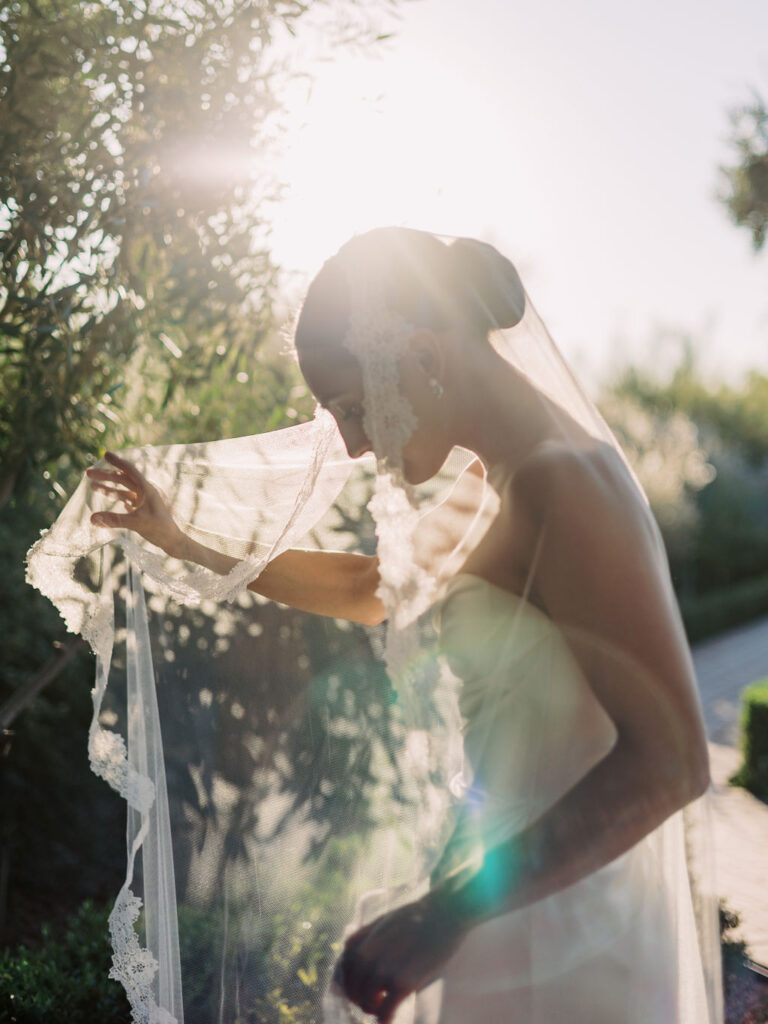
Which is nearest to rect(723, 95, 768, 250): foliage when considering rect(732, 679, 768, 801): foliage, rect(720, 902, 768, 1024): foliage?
rect(732, 679, 768, 801): foliage

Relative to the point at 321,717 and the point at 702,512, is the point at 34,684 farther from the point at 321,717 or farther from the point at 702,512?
the point at 702,512

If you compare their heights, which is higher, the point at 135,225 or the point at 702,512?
the point at 135,225

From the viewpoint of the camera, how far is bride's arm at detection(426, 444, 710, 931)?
1.19m

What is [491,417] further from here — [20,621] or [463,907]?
[20,621]

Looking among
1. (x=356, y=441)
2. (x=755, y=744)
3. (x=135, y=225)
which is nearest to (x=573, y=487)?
(x=356, y=441)

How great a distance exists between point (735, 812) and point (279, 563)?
270 inches

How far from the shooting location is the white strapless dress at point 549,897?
137cm

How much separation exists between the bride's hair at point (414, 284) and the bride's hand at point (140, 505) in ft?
2.39

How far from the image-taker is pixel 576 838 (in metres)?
1.18

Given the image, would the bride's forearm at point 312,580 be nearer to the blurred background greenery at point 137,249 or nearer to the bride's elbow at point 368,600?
the bride's elbow at point 368,600

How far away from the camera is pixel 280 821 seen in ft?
6.37

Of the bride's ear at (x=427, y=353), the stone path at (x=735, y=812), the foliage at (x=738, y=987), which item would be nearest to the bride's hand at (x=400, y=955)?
the bride's ear at (x=427, y=353)

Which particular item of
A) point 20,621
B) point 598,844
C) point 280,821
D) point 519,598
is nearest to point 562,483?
point 519,598

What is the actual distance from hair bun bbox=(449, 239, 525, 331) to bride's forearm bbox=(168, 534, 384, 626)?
75 centimetres
